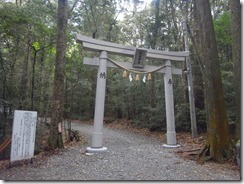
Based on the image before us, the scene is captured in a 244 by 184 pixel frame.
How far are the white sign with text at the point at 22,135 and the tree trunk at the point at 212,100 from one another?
14.1 feet

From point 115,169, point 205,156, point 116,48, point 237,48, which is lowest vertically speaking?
point 115,169

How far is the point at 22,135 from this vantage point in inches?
213

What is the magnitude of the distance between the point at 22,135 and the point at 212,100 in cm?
476

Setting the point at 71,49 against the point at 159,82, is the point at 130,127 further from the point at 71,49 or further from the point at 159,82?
the point at 71,49

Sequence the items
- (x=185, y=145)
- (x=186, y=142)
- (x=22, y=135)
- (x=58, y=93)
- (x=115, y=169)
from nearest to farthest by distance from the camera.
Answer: (x=115, y=169), (x=22, y=135), (x=58, y=93), (x=185, y=145), (x=186, y=142)

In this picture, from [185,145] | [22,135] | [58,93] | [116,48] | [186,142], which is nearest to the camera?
[22,135]

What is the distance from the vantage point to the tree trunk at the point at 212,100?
5.58 meters

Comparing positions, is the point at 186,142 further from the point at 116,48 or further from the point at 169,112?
the point at 116,48

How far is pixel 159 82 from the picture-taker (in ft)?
40.5

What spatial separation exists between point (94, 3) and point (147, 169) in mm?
13598

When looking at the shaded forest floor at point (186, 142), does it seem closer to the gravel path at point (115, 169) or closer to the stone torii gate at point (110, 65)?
the gravel path at point (115, 169)

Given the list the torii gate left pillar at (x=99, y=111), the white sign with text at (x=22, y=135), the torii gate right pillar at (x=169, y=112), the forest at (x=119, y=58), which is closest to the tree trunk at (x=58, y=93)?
the forest at (x=119, y=58)

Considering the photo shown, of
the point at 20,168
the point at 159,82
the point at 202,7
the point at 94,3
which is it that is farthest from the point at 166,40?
the point at 20,168

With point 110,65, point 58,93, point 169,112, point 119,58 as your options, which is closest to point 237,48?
point 169,112
